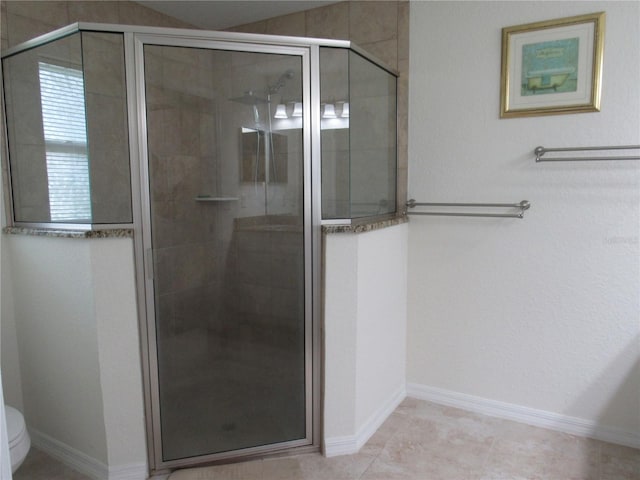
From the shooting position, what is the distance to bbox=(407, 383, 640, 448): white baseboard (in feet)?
7.13

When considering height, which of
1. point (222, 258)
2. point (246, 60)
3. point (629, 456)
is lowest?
point (629, 456)

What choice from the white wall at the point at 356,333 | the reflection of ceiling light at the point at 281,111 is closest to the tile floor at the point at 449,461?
the white wall at the point at 356,333

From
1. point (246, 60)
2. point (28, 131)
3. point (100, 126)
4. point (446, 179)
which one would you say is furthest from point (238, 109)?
point (446, 179)

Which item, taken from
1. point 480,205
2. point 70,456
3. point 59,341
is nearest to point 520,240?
point 480,205

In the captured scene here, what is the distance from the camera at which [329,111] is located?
1.98m

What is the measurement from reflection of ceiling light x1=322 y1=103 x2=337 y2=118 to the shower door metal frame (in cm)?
4

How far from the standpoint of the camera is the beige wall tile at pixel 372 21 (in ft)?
8.11

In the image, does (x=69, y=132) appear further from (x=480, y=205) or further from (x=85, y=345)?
(x=480, y=205)

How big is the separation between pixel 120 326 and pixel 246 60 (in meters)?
1.19

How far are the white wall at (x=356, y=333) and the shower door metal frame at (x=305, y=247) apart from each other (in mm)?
62

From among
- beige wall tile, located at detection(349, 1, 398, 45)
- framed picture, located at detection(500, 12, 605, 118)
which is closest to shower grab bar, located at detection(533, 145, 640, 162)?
framed picture, located at detection(500, 12, 605, 118)

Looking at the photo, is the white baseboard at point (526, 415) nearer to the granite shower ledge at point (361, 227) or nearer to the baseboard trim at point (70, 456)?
the granite shower ledge at point (361, 227)

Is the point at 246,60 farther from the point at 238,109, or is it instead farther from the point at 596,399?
the point at 596,399

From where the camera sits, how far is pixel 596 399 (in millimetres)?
2199
